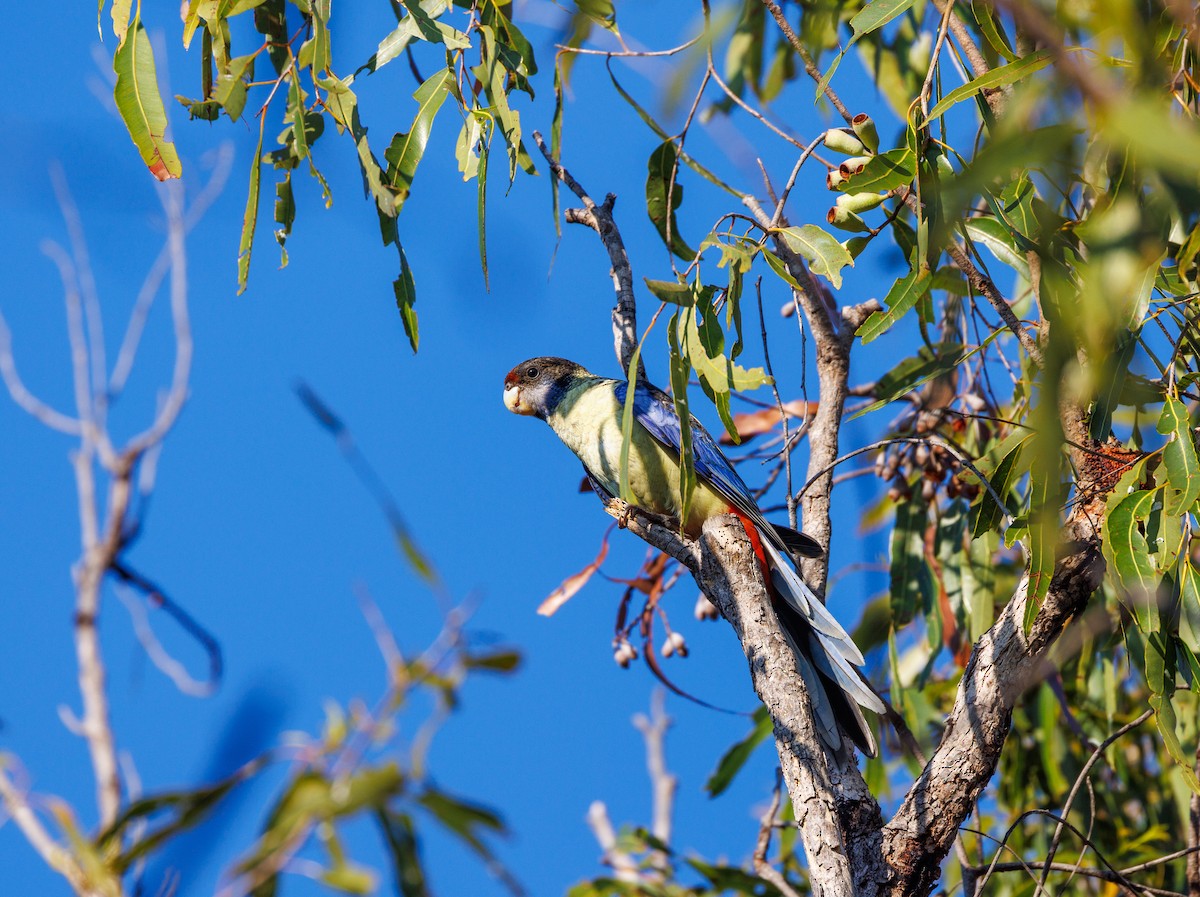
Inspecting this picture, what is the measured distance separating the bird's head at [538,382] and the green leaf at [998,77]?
2068mm

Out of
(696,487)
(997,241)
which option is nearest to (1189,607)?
(997,241)

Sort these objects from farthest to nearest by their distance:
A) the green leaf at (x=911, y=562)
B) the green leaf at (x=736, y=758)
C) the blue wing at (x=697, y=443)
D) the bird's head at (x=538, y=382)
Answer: the bird's head at (x=538, y=382), the green leaf at (x=736, y=758), the green leaf at (x=911, y=562), the blue wing at (x=697, y=443)

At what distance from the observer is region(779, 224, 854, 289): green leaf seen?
2.31m

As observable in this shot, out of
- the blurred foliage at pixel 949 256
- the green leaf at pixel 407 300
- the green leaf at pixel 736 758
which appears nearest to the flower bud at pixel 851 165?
the blurred foliage at pixel 949 256

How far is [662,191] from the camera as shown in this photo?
3078mm

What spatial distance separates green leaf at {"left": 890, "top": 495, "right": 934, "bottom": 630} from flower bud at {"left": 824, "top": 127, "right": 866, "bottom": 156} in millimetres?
1516

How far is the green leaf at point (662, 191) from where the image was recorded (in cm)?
305

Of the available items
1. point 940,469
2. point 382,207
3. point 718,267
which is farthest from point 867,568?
point 382,207

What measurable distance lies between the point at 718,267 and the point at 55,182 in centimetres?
268

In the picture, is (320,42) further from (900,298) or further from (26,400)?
(900,298)

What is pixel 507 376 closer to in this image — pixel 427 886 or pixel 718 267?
pixel 718 267

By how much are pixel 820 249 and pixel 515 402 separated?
2.00 m

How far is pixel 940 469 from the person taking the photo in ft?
11.4

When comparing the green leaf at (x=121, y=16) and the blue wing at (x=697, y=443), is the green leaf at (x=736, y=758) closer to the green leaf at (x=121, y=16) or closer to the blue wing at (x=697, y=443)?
the blue wing at (x=697, y=443)
